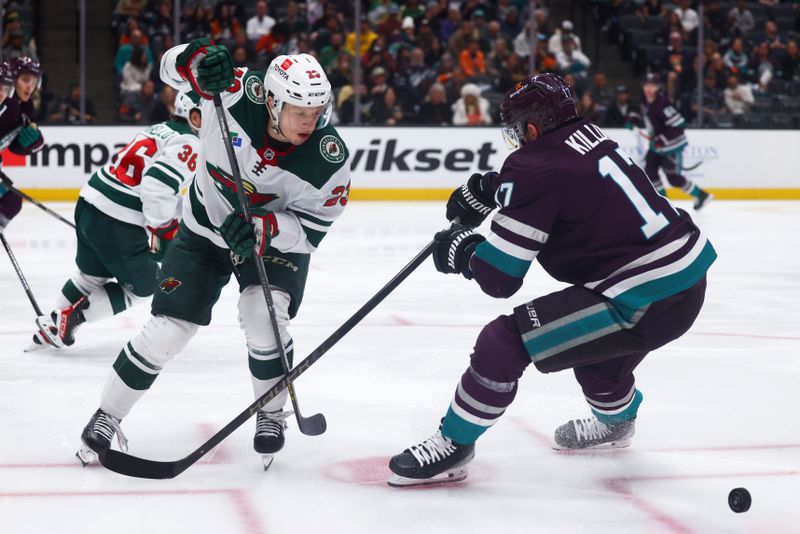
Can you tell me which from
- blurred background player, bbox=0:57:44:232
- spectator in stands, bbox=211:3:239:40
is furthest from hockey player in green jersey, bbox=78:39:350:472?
spectator in stands, bbox=211:3:239:40

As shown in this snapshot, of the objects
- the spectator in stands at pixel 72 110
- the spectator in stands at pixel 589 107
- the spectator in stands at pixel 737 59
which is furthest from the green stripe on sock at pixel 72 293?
the spectator in stands at pixel 737 59

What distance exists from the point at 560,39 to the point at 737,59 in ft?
6.77

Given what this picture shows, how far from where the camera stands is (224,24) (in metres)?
11.2

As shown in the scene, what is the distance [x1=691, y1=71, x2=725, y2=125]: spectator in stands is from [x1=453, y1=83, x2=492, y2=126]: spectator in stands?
84.5 inches

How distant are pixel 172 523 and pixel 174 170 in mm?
1866

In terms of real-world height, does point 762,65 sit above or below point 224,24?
below

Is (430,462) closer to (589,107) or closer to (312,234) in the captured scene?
(312,234)

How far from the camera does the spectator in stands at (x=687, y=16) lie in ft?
40.1

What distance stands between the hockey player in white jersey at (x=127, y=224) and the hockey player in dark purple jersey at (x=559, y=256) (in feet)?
5.24

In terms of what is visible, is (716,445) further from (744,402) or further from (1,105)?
(1,105)

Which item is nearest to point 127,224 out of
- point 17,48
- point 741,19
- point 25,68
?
point 25,68

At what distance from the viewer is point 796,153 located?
11.6 m

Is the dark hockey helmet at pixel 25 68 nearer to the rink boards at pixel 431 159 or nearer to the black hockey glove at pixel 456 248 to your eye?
the black hockey glove at pixel 456 248

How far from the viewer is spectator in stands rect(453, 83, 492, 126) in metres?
11.1
